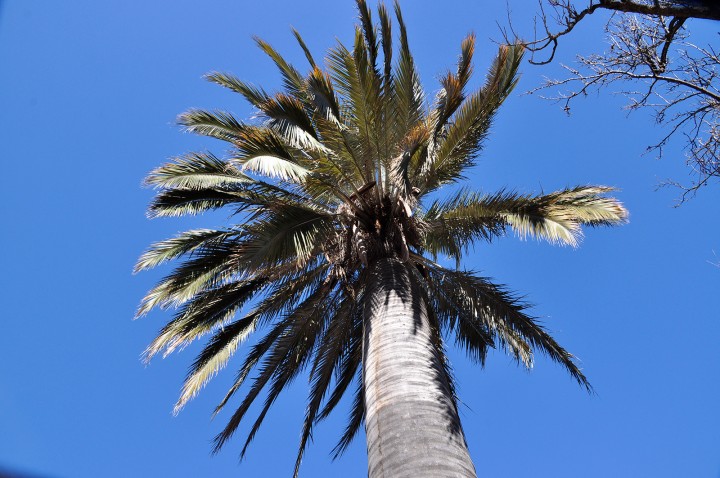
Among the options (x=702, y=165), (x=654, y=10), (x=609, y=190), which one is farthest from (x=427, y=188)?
(x=654, y=10)

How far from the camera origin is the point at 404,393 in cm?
646

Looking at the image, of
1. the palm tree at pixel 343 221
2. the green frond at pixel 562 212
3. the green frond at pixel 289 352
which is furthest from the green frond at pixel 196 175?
the green frond at pixel 562 212

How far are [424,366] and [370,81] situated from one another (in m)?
4.26

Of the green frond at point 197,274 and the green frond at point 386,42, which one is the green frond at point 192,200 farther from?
the green frond at point 386,42

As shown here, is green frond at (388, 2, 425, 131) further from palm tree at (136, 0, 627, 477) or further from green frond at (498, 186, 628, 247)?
green frond at (498, 186, 628, 247)

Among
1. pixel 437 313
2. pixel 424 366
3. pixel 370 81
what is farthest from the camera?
pixel 437 313

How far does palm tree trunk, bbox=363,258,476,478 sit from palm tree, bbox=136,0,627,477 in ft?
0.21

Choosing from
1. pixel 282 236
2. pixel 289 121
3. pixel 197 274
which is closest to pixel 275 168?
pixel 282 236

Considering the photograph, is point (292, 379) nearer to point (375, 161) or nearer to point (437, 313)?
point (437, 313)

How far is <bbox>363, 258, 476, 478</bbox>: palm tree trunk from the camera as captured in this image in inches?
227

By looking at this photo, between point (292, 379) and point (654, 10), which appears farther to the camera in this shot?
point (292, 379)

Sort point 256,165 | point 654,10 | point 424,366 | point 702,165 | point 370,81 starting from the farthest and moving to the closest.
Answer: point 370,81 → point 256,165 → point 424,366 → point 702,165 → point 654,10

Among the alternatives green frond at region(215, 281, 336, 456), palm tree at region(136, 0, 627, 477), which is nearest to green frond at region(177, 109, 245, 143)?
palm tree at region(136, 0, 627, 477)

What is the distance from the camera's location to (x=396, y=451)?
584cm
